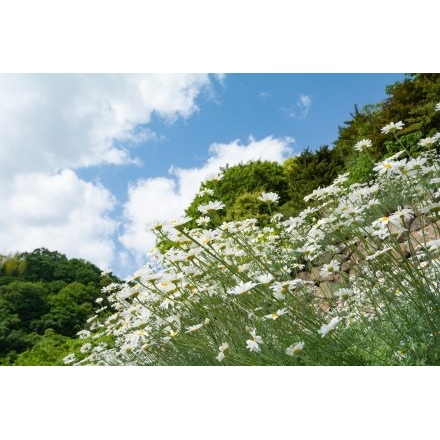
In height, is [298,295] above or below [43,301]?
below

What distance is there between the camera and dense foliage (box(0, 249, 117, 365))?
22.4 feet

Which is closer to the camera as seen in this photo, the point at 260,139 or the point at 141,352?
the point at 141,352

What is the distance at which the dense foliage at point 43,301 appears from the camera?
269 inches

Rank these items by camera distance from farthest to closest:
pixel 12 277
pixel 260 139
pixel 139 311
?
pixel 12 277
pixel 260 139
pixel 139 311

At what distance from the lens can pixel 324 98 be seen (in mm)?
4844

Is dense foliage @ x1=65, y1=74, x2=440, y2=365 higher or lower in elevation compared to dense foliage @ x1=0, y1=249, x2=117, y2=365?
lower

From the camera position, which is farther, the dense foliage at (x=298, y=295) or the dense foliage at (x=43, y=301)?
the dense foliage at (x=43, y=301)

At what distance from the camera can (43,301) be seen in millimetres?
7258

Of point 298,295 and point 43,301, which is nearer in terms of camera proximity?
point 298,295

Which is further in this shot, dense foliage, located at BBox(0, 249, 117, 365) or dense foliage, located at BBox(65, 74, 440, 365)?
dense foliage, located at BBox(0, 249, 117, 365)

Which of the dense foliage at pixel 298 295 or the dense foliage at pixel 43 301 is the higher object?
the dense foliage at pixel 43 301
